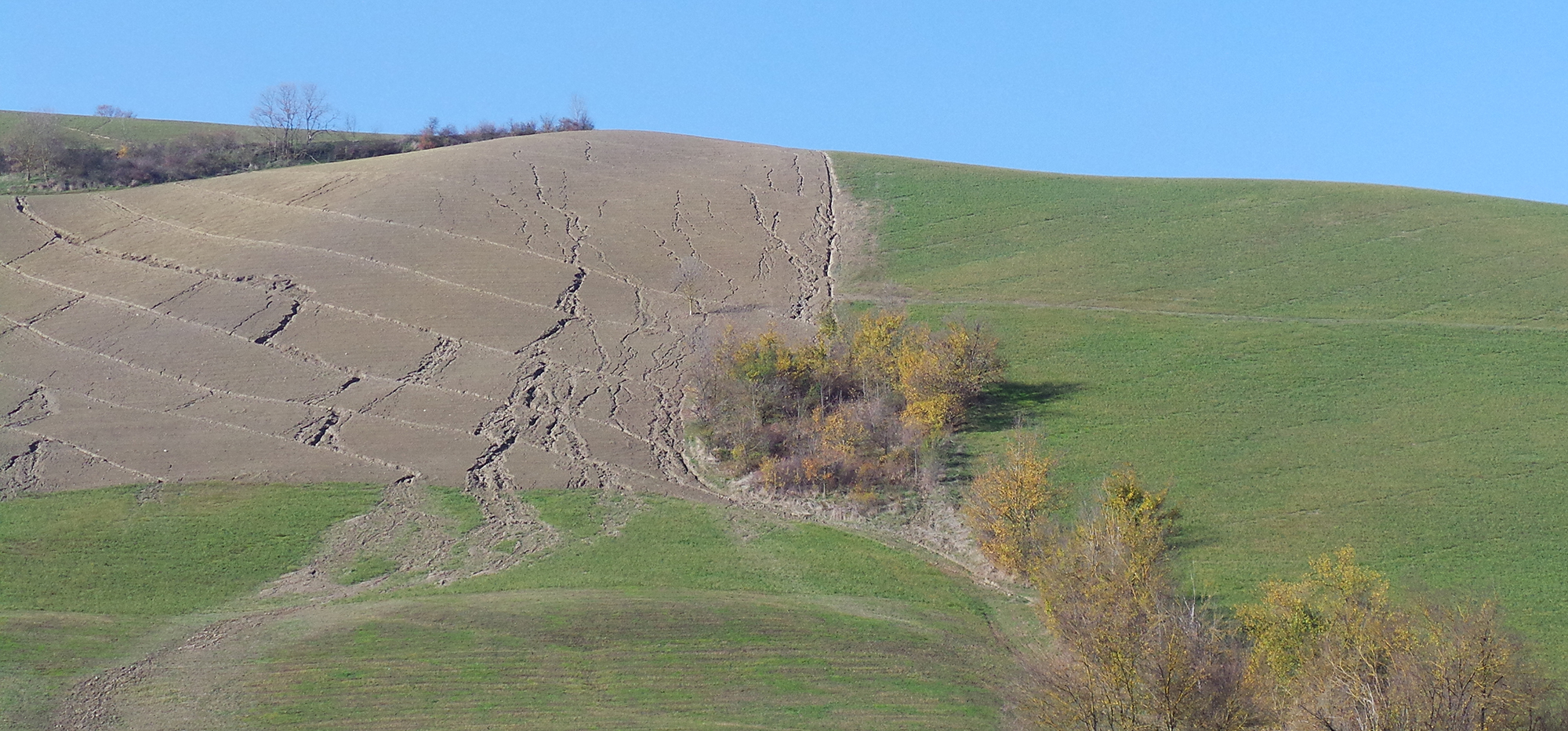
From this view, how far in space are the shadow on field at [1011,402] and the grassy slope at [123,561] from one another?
24.3m

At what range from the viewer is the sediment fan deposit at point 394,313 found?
4716 cm

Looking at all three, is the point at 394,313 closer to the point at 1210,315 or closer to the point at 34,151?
the point at 1210,315

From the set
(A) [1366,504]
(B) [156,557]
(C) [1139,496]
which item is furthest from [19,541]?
(A) [1366,504]

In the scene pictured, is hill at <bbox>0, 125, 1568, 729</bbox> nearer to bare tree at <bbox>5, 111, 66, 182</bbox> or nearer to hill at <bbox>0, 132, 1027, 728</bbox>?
hill at <bbox>0, 132, 1027, 728</bbox>

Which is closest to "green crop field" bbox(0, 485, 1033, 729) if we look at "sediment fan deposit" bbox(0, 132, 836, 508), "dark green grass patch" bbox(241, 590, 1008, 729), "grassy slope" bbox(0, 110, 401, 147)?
"dark green grass patch" bbox(241, 590, 1008, 729)

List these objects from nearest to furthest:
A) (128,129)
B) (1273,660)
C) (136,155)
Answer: (1273,660) < (136,155) < (128,129)

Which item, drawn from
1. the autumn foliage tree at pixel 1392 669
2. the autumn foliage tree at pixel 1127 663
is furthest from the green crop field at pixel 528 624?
the autumn foliage tree at pixel 1392 669

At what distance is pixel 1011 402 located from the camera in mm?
50219

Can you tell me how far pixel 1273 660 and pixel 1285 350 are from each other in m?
30.3

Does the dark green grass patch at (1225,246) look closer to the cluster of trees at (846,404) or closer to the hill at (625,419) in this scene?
the hill at (625,419)

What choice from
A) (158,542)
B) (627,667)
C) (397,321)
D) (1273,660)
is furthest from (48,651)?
(1273,660)

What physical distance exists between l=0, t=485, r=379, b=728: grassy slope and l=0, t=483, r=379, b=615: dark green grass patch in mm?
43

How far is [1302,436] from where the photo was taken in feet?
150

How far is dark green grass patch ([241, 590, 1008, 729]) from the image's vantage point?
28953 millimetres
